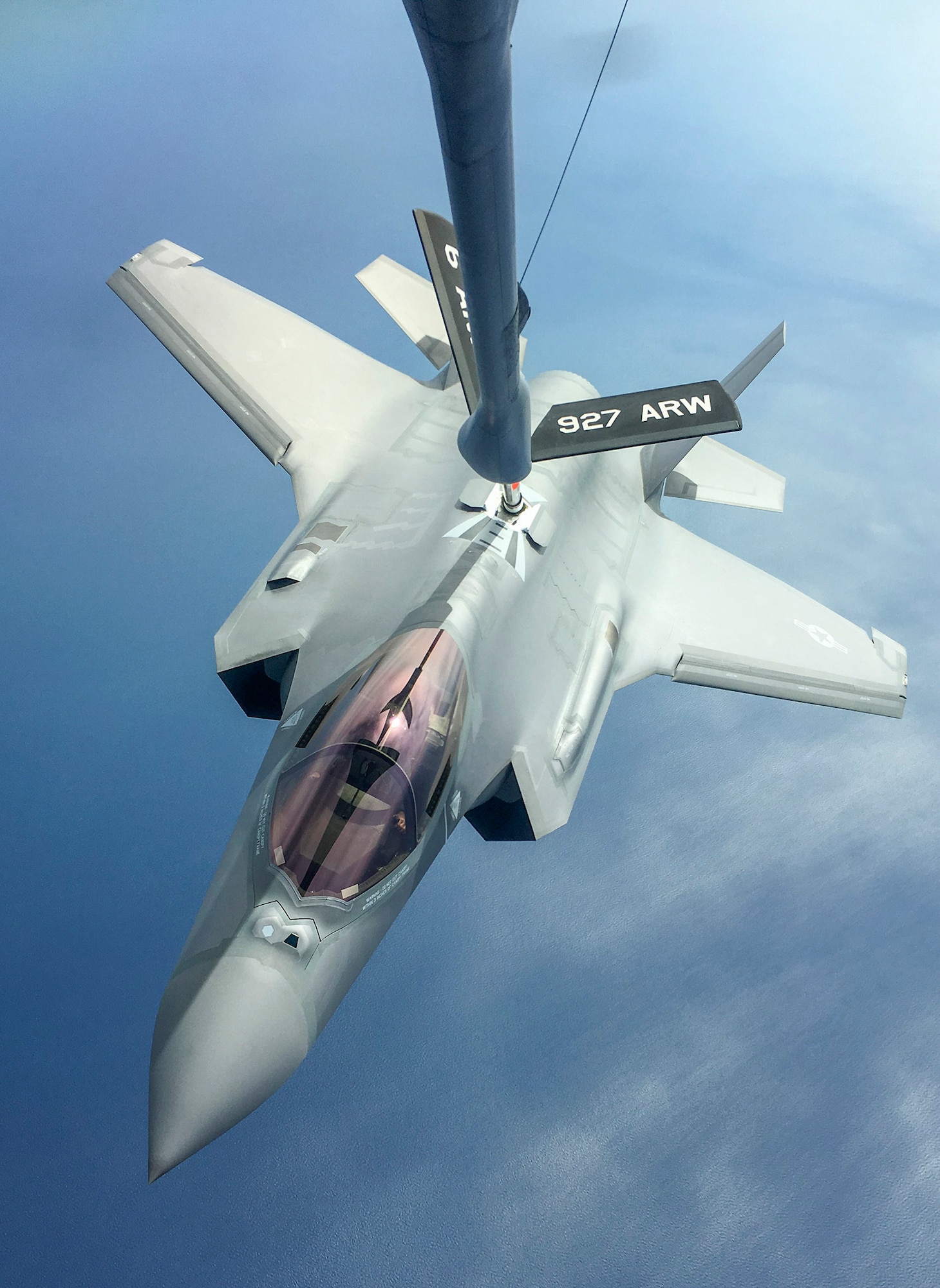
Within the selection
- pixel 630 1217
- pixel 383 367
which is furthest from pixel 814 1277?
pixel 383 367

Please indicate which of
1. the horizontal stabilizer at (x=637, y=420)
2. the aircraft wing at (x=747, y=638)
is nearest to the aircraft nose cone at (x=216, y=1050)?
the horizontal stabilizer at (x=637, y=420)

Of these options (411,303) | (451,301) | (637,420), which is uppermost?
(451,301)

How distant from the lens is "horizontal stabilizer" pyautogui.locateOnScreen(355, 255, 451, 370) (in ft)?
29.4

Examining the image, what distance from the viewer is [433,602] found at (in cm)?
611

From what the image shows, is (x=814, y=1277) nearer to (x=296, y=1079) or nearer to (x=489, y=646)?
(x=296, y=1079)

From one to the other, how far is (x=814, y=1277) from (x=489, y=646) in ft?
15.2

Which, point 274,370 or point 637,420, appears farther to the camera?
point 274,370

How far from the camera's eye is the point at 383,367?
8969 millimetres

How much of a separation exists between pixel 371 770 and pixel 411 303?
19.6 feet

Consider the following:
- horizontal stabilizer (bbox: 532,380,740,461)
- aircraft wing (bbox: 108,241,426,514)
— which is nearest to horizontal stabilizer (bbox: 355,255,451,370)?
aircraft wing (bbox: 108,241,426,514)

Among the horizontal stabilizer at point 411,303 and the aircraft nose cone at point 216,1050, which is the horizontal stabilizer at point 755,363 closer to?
the horizontal stabilizer at point 411,303

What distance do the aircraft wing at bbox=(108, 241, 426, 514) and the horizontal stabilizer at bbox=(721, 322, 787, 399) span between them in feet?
9.57

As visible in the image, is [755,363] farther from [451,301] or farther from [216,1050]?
[216,1050]

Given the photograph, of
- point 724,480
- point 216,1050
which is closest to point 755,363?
point 724,480
